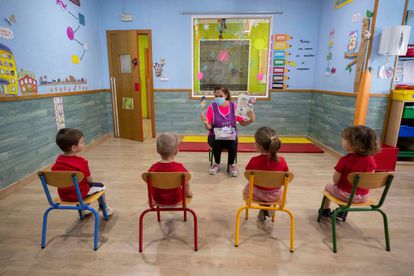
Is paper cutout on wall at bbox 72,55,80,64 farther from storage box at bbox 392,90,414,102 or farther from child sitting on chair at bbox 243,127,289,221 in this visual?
storage box at bbox 392,90,414,102

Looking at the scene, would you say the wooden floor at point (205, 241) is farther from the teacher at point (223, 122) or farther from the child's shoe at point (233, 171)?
the teacher at point (223, 122)

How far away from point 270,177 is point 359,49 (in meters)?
2.76

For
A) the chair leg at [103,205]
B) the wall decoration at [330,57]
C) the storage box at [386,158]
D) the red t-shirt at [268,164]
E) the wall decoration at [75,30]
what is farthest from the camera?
the wall decoration at [330,57]

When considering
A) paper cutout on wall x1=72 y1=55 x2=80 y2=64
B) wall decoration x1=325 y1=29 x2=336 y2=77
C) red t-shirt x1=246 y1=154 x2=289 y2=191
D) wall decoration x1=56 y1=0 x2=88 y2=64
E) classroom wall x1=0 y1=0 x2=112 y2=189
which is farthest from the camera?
wall decoration x1=325 y1=29 x2=336 y2=77

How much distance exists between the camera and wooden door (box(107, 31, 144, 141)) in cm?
457

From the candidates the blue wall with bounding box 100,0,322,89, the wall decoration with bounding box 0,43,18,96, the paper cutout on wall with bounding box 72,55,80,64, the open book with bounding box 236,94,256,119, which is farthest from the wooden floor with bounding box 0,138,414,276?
the blue wall with bounding box 100,0,322,89

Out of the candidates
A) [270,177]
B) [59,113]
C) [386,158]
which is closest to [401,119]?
[386,158]

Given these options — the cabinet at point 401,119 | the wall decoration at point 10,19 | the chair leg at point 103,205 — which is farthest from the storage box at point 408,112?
the wall decoration at point 10,19

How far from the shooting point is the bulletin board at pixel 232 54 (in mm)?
4711

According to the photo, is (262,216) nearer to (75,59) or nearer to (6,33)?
(6,33)

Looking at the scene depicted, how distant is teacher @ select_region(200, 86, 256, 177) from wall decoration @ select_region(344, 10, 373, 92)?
5.21 ft

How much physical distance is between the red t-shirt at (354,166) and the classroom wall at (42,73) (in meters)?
3.09

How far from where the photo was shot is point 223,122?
10.2ft

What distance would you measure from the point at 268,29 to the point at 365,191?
3803 mm
